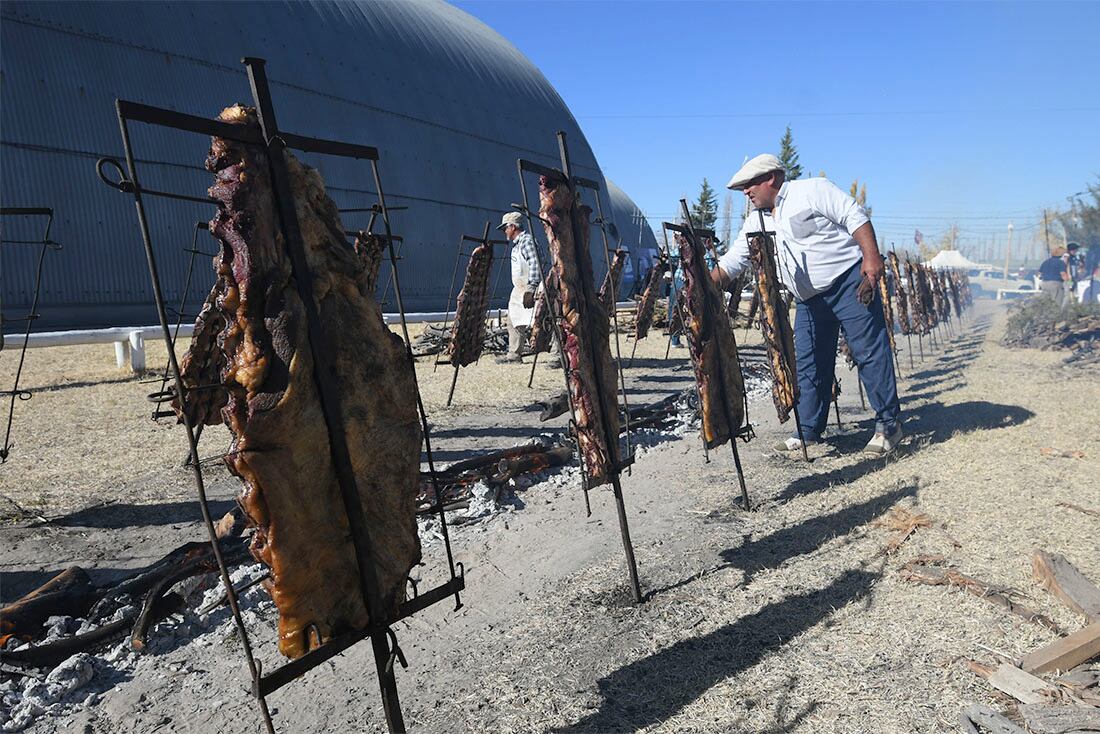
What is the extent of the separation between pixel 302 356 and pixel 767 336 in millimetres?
5430

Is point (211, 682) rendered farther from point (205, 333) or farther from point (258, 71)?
point (205, 333)

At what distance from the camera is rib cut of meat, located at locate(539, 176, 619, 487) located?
409 centimetres

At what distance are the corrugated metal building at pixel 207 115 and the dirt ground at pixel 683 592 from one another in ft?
28.7

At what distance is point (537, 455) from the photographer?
22.7 feet

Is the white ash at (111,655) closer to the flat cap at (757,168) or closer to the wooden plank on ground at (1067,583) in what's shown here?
the wooden plank on ground at (1067,583)

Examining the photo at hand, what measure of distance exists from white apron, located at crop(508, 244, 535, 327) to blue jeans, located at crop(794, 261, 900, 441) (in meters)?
5.39

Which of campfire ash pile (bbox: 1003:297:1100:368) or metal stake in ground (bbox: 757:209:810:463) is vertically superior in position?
metal stake in ground (bbox: 757:209:810:463)

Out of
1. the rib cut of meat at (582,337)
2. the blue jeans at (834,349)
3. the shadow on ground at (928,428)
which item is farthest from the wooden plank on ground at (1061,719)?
the blue jeans at (834,349)

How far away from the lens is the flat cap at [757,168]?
6645mm

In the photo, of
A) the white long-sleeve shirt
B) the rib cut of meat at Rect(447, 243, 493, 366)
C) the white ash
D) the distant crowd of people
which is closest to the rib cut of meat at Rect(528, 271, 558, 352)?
the rib cut of meat at Rect(447, 243, 493, 366)

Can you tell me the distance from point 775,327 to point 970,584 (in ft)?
10.9

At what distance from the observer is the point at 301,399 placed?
2.27 metres

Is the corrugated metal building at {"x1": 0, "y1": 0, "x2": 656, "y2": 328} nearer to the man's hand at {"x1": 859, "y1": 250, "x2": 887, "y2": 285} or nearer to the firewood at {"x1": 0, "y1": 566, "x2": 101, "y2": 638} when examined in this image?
the firewood at {"x1": 0, "y1": 566, "x2": 101, "y2": 638}

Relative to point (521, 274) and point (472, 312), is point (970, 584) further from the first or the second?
point (521, 274)
